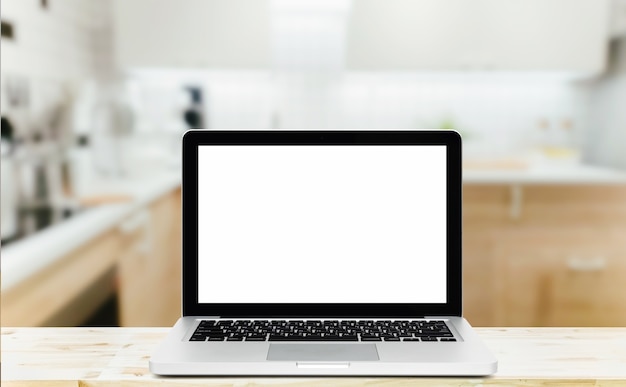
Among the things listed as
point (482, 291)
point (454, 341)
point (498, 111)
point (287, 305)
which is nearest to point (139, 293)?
point (482, 291)

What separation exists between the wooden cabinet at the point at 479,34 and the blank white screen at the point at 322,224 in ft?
7.30

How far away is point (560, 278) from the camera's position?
7.96ft

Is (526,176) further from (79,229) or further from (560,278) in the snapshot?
(79,229)

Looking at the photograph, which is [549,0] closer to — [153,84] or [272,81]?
[272,81]

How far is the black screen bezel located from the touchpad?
9 cm

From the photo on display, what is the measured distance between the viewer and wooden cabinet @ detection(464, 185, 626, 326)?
2.43 m

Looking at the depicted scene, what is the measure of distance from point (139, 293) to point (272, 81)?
4.89ft

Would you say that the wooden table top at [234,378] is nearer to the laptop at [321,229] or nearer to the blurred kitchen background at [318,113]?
the laptop at [321,229]

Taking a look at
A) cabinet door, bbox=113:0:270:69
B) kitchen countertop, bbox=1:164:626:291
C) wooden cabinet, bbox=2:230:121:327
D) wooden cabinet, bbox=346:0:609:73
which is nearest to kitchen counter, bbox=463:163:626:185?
kitchen countertop, bbox=1:164:626:291

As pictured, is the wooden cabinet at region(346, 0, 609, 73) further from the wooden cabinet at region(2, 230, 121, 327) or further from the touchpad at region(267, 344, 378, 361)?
the touchpad at region(267, 344, 378, 361)

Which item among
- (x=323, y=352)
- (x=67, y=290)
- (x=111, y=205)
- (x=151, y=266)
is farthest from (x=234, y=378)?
(x=151, y=266)

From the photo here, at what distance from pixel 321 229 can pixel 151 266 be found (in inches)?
69.3

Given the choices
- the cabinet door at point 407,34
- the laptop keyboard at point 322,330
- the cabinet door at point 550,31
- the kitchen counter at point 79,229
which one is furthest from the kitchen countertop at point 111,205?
the cabinet door at point 407,34

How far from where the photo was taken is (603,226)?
2.44 metres
